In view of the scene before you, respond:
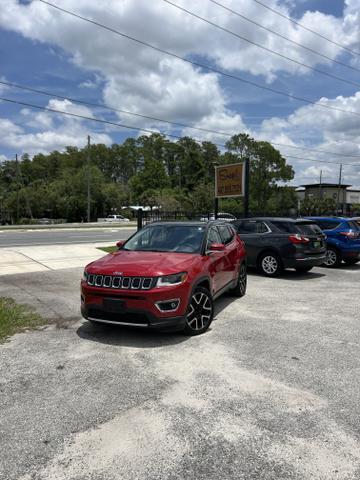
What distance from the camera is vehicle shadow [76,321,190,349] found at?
16.9 feet

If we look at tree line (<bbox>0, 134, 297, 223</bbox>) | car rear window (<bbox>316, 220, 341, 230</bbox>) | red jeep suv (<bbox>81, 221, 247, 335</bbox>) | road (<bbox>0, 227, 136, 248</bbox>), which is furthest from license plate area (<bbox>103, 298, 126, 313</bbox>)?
tree line (<bbox>0, 134, 297, 223</bbox>)

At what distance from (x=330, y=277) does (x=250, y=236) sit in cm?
233

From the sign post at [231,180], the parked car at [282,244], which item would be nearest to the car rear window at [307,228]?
the parked car at [282,244]

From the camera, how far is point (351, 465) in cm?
273

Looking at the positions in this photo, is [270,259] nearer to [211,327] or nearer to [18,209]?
[211,327]

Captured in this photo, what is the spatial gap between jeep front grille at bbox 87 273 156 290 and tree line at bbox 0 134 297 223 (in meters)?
28.0

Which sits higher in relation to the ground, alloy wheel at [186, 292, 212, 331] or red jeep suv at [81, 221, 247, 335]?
red jeep suv at [81, 221, 247, 335]

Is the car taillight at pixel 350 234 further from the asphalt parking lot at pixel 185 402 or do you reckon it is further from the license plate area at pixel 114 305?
the license plate area at pixel 114 305

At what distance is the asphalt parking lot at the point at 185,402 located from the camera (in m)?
2.76

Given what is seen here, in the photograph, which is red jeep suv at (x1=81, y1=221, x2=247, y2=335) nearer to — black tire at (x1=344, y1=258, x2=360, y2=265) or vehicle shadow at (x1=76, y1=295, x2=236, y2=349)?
vehicle shadow at (x1=76, y1=295, x2=236, y2=349)

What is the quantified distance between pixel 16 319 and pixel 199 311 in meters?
2.88

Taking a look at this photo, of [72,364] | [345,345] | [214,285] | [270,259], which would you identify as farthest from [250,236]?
[72,364]

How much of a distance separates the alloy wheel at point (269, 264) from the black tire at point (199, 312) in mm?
5049

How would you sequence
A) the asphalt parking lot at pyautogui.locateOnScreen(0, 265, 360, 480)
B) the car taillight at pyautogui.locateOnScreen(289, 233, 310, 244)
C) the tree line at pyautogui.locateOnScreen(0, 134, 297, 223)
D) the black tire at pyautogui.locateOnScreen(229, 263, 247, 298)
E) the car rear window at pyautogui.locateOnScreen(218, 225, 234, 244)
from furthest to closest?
1. the tree line at pyautogui.locateOnScreen(0, 134, 297, 223)
2. the car taillight at pyautogui.locateOnScreen(289, 233, 310, 244)
3. the black tire at pyautogui.locateOnScreen(229, 263, 247, 298)
4. the car rear window at pyautogui.locateOnScreen(218, 225, 234, 244)
5. the asphalt parking lot at pyautogui.locateOnScreen(0, 265, 360, 480)
